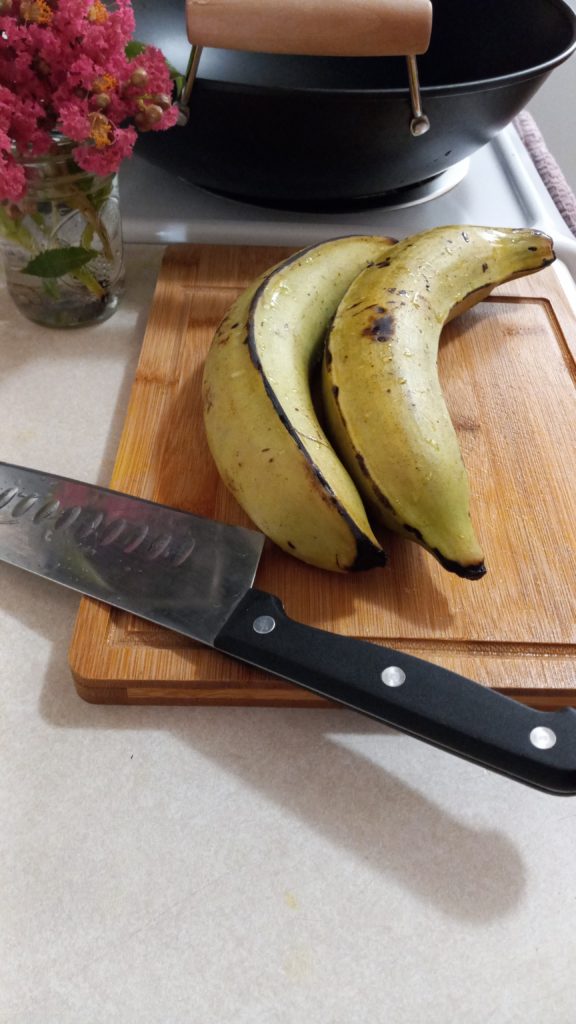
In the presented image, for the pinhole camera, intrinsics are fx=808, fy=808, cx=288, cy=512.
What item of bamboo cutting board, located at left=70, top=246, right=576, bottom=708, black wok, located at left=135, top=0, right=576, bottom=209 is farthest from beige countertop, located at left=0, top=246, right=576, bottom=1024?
black wok, located at left=135, top=0, right=576, bottom=209

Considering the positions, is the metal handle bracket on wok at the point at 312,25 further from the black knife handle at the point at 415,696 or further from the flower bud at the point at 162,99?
the black knife handle at the point at 415,696

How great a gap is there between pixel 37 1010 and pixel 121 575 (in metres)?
0.24

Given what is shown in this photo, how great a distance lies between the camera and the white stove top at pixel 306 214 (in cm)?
87

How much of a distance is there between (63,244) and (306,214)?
300 mm

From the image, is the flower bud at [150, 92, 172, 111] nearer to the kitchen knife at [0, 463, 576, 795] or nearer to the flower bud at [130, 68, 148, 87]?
the flower bud at [130, 68, 148, 87]

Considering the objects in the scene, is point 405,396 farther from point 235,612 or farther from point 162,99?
point 162,99

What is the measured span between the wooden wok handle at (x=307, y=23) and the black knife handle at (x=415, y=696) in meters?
0.47

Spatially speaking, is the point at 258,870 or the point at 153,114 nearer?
the point at 258,870

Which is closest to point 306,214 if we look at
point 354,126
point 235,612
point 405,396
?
point 354,126

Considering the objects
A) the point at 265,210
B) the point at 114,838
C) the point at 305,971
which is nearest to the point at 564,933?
the point at 305,971

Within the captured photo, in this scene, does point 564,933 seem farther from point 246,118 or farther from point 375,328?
point 246,118

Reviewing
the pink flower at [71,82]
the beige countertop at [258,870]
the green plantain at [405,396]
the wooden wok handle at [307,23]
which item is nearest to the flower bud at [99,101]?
the pink flower at [71,82]

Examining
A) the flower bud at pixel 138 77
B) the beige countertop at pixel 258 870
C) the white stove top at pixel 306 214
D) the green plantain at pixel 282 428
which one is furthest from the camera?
the white stove top at pixel 306 214

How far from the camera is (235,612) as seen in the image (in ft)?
1.64
